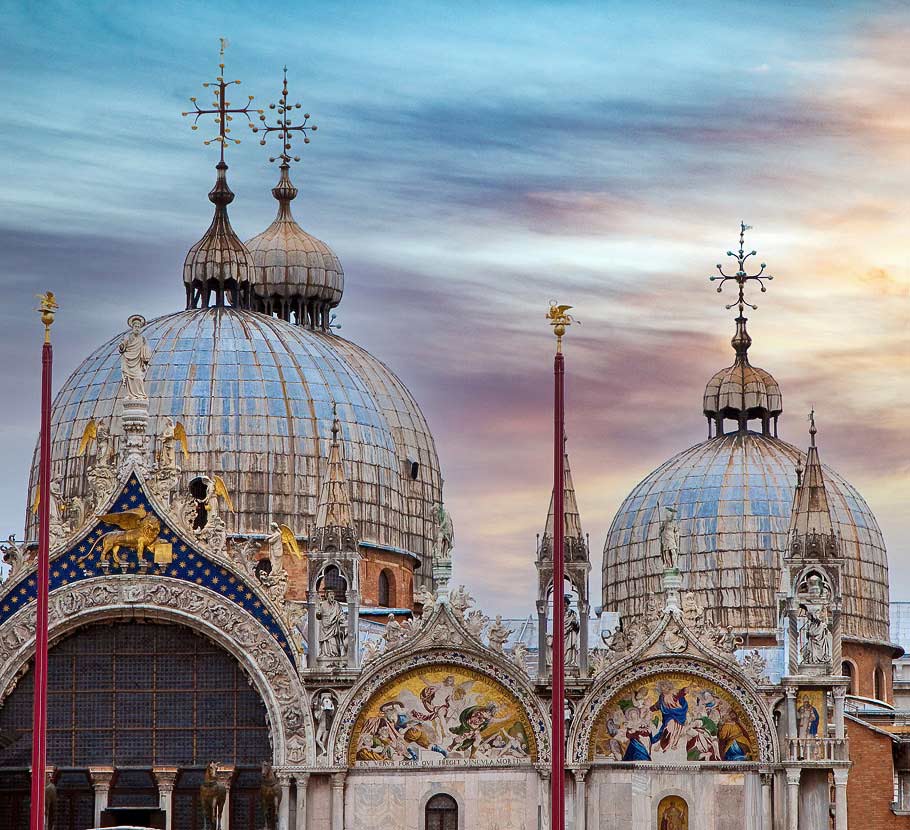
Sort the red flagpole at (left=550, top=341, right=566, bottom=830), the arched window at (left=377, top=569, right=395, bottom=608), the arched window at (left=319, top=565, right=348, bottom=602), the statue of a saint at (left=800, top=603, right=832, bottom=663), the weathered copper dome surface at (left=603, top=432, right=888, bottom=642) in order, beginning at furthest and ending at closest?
the weathered copper dome surface at (left=603, top=432, right=888, bottom=642) < the arched window at (left=377, top=569, right=395, bottom=608) < the arched window at (left=319, top=565, right=348, bottom=602) < the statue of a saint at (left=800, top=603, right=832, bottom=663) < the red flagpole at (left=550, top=341, right=566, bottom=830)

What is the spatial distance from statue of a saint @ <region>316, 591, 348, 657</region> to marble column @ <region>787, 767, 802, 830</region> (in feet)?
30.3

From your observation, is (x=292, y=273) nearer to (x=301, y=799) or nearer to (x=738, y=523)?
(x=738, y=523)

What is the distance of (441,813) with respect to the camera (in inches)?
2469

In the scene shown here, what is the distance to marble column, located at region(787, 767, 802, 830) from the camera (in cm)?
6150

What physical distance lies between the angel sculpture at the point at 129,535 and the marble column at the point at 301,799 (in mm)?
5347

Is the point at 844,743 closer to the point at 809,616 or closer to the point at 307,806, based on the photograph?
the point at 809,616

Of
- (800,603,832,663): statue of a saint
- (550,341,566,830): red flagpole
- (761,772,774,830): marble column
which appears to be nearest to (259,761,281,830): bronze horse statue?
(550,341,566,830): red flagpole

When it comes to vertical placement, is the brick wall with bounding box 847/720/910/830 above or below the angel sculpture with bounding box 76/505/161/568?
below

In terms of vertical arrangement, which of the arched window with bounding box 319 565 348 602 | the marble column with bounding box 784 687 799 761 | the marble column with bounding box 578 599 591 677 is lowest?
the marble column with bounding box 784 687 799 761

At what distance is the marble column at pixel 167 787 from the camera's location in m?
62.9

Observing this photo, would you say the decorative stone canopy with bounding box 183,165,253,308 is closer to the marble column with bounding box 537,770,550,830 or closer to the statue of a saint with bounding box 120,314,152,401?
the statue of a saint with bounding box 120,314,152,401

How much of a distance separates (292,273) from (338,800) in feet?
68.5

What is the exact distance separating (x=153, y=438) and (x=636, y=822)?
15.6 meters

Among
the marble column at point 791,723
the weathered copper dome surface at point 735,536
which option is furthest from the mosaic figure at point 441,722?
the weathered copper dome surface at point 735,536
